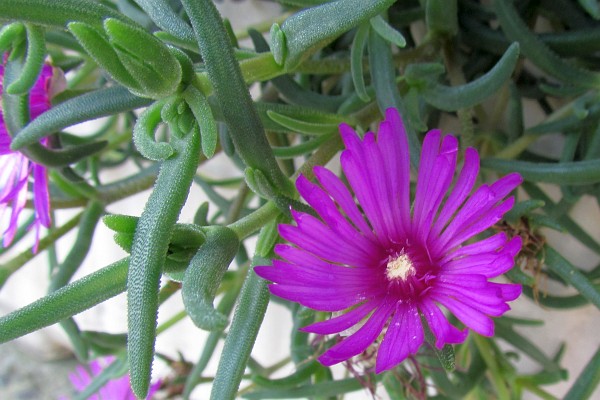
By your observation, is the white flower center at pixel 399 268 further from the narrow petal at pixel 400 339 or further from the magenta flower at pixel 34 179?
the magenta flower at pixel 34 179

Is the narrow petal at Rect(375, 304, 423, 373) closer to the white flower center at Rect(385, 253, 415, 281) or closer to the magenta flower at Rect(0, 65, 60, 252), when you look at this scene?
the white flower center at Rect(385, 253, 415, 281)

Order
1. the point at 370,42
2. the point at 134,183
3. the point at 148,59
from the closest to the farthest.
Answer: the point at 148,59, the point at 370,42, the point at 134,183

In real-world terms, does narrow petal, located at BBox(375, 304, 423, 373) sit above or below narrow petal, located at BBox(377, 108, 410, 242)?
below

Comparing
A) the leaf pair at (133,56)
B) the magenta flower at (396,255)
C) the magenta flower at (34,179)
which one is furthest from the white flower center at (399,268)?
the magenta flower at (34,179)

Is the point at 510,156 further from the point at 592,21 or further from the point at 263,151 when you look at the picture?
A: the point at 263,151

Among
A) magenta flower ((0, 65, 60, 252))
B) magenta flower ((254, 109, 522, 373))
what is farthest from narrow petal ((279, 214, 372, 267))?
magenta flower ((0, 65, 60, 252))

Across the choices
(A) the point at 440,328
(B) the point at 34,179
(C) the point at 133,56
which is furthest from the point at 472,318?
(B) the point at 34,179

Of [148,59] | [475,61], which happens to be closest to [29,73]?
[148,59]
